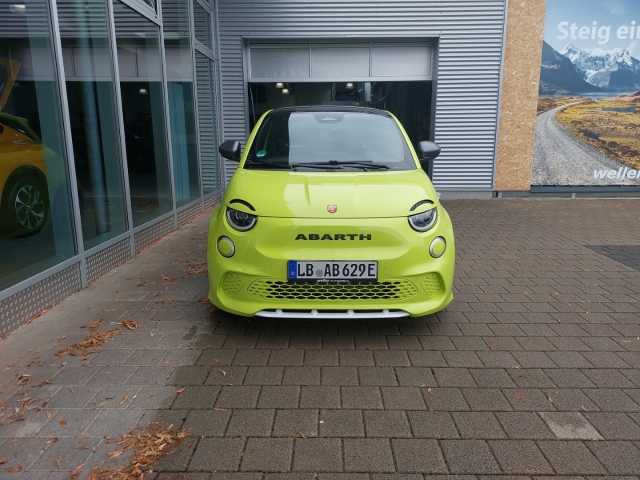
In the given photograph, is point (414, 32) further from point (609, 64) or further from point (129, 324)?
point (129, 324)

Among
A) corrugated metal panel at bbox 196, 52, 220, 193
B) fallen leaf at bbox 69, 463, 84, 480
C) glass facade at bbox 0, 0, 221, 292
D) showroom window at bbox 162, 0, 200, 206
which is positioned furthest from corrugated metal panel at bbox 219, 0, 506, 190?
fallen leaf at bbox 69, 463, 84, 480

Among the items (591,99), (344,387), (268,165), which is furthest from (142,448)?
(591,99)

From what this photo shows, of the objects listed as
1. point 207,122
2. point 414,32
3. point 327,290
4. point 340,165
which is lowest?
point 327,290

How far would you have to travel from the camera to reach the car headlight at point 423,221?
11.4ft

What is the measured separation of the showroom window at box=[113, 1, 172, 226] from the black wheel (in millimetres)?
1578

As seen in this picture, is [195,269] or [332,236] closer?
[332,236]

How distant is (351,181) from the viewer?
3779 mm

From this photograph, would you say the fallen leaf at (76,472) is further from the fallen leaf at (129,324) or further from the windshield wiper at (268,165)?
the windshield wiper at (268,165)

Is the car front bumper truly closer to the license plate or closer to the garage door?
the license plate

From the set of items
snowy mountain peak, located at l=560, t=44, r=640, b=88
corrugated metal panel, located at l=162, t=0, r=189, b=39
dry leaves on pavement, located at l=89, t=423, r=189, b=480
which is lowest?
dry leaves on pavement, located at l=89, t=423, r=189, b=480

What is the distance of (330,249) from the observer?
133 inches

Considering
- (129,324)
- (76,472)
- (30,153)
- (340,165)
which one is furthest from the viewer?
(30,153)

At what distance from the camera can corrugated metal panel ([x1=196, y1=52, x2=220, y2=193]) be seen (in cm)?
925

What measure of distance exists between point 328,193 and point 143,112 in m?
4.21
